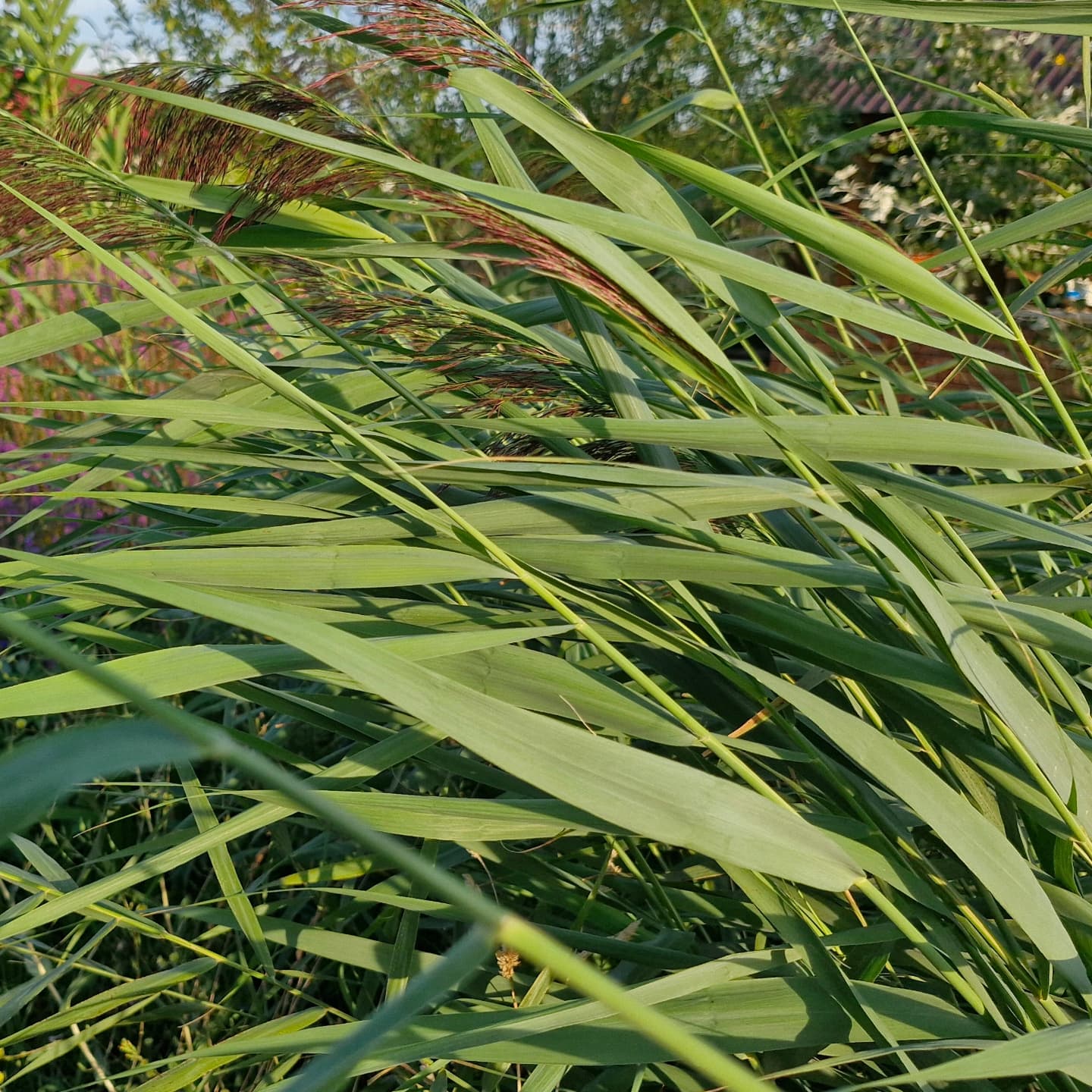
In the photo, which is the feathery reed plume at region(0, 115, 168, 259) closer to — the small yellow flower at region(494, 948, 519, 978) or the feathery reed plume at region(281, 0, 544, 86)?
the feathery reed plume at region(281, 0, 544, 86)

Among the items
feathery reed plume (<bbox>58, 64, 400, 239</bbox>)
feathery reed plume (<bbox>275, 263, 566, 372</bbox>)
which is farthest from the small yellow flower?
feathery reed plume (<bbox>58, 64, 400, 239</bbox>)

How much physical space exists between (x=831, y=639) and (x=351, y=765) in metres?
0.39

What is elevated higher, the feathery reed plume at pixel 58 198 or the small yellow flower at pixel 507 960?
the feathery reed plume at pixel 58 198

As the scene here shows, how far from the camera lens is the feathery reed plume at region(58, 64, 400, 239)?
0.90 m

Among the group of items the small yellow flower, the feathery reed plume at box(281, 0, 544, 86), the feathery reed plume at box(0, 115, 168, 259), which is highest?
the feathery reed plume at box(281, 0, 544, 86)

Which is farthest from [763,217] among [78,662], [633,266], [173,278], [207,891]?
[173,278]

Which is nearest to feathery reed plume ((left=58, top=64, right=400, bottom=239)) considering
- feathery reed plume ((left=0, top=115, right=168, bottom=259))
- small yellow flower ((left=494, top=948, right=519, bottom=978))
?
feathery reed plume ((left=0, top=115, right=168, bottom=259))

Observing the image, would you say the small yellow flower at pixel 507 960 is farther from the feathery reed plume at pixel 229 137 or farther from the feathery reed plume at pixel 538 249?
the feathery reed plume at pixel 229 137

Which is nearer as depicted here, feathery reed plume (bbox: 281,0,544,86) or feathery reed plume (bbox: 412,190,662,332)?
feathery reed plume (bbox: 412,190,662,332)

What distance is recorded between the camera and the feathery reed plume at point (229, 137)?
90 cm

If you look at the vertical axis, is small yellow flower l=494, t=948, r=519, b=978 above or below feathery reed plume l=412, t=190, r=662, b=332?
below

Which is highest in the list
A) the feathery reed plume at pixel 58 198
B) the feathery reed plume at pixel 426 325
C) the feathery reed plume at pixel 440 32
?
the feathery reed plume at pixel 440 32

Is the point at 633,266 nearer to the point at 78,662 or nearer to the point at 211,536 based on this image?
the point at 211,536

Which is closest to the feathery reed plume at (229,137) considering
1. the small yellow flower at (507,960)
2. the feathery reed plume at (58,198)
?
the feathery reed plume at (58,198)
